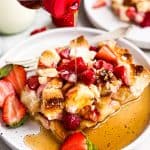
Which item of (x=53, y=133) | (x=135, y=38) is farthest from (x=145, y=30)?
(x=53, y=133)

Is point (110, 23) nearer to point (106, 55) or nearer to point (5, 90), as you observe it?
point (106, 55)

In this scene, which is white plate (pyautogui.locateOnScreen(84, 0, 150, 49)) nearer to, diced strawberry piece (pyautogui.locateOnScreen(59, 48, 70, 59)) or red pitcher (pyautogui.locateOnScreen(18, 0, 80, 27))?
diced strawberry piece (pyautogui.locateOnScreen(59, 48, 70, 59))

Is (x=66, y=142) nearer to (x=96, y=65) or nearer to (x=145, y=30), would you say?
(x=96, y=65)

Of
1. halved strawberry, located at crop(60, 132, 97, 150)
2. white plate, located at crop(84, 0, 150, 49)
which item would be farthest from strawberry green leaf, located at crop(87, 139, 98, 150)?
white plate, located at crop(84, 0, 150, 49)

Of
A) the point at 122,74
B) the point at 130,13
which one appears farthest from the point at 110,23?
the point at 122,74

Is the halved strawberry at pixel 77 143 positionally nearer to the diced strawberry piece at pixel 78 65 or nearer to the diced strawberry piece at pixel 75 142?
the diced strawberry piece at pixel 75 142

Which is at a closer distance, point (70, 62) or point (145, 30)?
point (70, 62)
